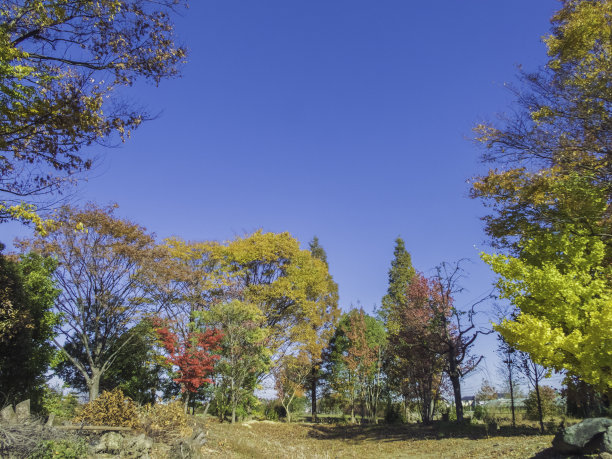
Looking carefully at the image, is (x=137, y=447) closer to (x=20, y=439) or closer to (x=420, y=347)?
(x=20, y=439)

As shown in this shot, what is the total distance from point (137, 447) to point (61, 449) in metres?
2.62

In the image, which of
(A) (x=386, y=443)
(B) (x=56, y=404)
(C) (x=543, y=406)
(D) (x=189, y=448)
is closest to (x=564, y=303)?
(A) (x=386, y=443)

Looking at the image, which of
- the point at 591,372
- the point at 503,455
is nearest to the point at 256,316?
the point at 503,455

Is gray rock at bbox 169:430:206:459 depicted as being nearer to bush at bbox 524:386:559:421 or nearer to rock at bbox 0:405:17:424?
rock at bbox 0:405:17:424

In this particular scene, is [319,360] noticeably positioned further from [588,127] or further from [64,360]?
[588,127]

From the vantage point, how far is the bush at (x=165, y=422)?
10.9 meters

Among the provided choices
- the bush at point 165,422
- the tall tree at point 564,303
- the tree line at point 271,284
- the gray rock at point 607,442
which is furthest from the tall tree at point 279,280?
the gray rock at point 607,442

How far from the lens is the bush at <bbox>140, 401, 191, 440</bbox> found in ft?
35.7

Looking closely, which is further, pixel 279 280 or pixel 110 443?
pixel 279 280

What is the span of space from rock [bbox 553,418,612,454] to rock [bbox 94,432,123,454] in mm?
10545

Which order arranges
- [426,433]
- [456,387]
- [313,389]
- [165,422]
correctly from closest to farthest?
[165,422] < [426,433] < [456,387] < [313,389]

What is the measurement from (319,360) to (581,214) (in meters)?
21.7

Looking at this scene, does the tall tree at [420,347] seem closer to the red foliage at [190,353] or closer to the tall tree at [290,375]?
the tall tree at [290,375]

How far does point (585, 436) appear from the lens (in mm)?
8281
